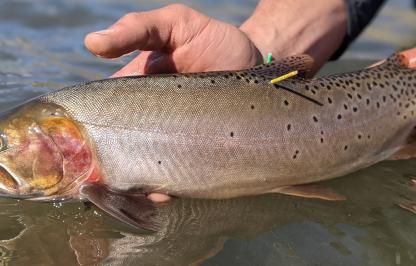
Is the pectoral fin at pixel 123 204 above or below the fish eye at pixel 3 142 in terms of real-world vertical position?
below

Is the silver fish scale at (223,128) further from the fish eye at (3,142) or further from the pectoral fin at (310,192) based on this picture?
the fish eye at (3,142)

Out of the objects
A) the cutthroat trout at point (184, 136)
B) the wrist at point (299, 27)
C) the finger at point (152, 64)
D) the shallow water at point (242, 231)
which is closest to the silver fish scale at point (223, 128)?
the cutthroat trout at point (184, 136)

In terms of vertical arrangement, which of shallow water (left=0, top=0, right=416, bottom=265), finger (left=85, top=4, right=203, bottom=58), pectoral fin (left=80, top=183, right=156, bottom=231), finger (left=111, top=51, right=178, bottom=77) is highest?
finger (left=85, top=4, right=203, bottom=58)

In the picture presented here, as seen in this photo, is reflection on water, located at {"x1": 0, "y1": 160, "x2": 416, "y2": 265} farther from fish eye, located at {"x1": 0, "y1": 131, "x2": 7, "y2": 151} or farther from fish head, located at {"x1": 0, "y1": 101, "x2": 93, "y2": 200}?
fish eye, located at {"x1": 0, "y1": 131, "x2": 7, "y2": 151}

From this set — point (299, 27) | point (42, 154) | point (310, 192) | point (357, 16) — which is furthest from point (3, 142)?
point (357, 16)

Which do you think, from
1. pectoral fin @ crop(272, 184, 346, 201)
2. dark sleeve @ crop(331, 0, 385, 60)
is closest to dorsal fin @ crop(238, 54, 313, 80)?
pectoral fin @ crop(272, 184, 346, 201)

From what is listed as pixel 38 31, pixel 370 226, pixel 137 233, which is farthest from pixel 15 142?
pixel 38 31

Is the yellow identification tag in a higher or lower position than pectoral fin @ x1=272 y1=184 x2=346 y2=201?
higher

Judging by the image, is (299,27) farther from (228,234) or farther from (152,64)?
(228,234)
